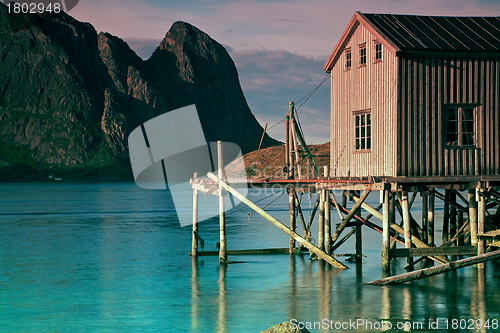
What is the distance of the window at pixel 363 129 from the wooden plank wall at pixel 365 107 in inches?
8.0

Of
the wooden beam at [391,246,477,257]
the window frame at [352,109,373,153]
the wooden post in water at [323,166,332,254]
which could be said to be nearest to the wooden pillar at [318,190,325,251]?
the wooden post in water at [323,166,332,254]

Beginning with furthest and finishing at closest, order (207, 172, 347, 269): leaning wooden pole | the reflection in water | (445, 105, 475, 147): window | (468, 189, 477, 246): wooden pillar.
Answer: (207, 172, 347, 269): leaning wooden pole, (468, 189, 477, 246): wooden pillar, (445, 105, 475, 147): window, the reflection in water

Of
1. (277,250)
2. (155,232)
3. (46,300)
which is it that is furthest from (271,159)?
(46,300)

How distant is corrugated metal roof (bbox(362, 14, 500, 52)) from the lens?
21.8 m

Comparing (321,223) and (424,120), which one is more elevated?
(424,120)

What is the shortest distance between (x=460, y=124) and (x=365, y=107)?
151 inches

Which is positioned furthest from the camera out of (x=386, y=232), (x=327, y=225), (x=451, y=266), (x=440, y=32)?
(x=327, y=225)

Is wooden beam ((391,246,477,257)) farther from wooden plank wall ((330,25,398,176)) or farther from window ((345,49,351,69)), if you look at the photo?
window ((345,49,351,69))

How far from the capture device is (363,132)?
23.4 meters

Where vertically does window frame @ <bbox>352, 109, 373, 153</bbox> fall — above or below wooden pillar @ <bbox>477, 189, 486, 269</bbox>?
above

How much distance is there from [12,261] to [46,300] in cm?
1230

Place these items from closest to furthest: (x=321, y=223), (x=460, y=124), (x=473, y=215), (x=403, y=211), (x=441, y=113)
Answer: (x=403, y=211)
(x=441, y=113)
(x=460, y=124)
(x=473, y=215)
(x=321, y=223)

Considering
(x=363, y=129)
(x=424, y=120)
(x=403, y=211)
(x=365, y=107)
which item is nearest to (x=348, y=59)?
(x=365, y=107)

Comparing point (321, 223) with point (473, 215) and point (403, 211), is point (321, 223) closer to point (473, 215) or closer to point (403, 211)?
point (403, 211)
